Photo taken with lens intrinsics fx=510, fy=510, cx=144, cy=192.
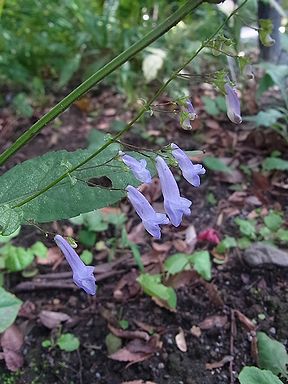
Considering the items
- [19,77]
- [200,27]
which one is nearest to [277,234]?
[200,27]

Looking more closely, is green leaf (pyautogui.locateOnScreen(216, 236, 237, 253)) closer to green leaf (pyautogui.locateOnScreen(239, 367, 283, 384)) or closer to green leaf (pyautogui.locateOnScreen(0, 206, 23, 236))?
green leaf (pyautogui.locateOnScreen(239, 367, 283, 384))

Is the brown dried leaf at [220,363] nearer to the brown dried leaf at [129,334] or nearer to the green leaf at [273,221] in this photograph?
the brown dried leaf at [129,334]

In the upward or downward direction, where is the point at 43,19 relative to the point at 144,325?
upward

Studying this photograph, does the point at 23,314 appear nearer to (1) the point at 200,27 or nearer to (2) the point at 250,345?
(2) the point at 250,345

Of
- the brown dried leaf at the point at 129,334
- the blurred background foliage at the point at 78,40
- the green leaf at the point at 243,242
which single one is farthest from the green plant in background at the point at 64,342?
the blurred background foliage at the point at 78,40

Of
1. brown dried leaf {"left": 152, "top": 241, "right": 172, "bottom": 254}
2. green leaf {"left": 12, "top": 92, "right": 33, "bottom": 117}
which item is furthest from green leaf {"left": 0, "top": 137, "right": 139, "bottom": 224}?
green leaf {"left": 12, "top": 92, "right": 33, "bottom": 117}
